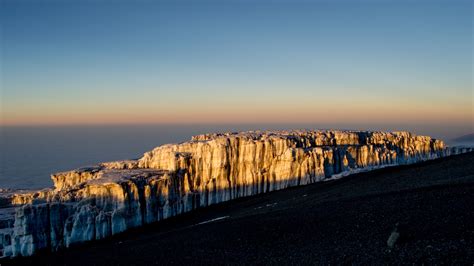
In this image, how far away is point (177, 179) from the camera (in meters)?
51.5

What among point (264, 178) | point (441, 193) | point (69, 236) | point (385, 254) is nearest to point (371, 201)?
point (441, 193)

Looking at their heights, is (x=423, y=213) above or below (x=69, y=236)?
above

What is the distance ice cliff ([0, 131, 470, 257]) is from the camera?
131 feet

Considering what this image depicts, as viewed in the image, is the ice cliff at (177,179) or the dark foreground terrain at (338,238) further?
the ice cliff at (177,179)

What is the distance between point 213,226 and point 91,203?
52.0 ft

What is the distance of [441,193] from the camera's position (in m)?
25.2

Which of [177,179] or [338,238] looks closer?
[338,238]

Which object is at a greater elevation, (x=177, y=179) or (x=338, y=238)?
(x=338, y=238)

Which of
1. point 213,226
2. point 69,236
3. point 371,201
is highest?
point 371,201

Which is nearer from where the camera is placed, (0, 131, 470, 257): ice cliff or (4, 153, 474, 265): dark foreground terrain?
(4, 153, 474, 265): dark foreground terrain

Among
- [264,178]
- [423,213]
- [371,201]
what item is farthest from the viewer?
[264,178]

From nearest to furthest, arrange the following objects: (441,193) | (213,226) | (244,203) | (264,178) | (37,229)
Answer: (441,193) → (213,226) → (37,229) → (244,203) → (264,178)

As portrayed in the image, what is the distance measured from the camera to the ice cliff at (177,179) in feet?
131

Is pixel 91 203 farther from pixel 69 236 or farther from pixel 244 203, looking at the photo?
pixel 244 203
